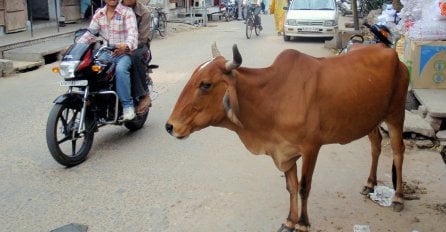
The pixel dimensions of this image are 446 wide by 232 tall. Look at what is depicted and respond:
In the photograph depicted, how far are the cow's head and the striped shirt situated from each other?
110 inches

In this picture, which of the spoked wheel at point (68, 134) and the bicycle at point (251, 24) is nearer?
the spoked wheel at point (68, 134)

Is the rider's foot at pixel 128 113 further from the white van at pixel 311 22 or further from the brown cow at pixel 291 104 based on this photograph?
the white van at pixel 311 22

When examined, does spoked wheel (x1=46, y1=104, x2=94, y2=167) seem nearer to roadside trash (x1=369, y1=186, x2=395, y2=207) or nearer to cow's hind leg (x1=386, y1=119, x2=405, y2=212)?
roadside trash (x1=369, y1=186, x2=395, y2=207)

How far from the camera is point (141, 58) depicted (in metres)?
6.22

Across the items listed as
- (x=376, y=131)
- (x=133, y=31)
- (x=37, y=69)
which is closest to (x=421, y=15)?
(x=376, y=131)

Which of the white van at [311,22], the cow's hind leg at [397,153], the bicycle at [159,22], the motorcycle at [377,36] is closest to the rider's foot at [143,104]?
the motorcycle at [377,36]

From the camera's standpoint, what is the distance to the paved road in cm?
412

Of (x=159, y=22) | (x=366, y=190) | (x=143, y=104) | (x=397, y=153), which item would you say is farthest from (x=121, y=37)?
(x=159, y=22)

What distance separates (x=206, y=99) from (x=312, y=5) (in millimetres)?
16519

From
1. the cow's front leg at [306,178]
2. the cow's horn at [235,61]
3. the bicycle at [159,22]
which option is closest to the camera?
the cow's horn at [235,61]

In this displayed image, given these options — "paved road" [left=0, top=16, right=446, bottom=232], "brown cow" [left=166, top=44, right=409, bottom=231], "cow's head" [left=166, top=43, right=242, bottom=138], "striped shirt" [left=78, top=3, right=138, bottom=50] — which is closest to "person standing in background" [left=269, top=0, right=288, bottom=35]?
"paved road" [left=0, top=16, right=446, bottom=232]

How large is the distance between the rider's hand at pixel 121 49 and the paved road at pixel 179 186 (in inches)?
45.3

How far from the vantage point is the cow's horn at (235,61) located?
10.6 feet

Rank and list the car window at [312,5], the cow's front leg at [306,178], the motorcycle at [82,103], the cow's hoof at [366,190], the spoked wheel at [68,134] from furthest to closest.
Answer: the car window at [312,5] < the motorcycle at [82,103] < the spoked wheel at [68,134] < the cow's hoof at [366,190] < the cow's front leg at [306,178]
